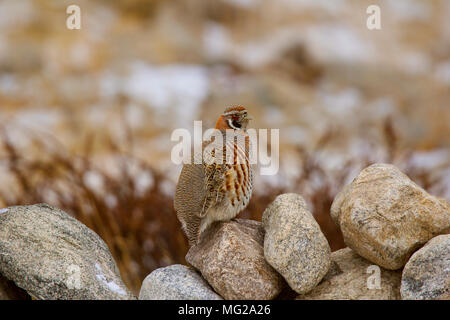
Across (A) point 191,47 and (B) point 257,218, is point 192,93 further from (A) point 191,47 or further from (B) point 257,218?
(B) point 257,218

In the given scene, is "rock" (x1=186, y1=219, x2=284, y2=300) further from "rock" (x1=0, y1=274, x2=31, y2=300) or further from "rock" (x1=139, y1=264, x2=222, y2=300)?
"rock" (x1=0, y1=274, x2=31, y2=300)

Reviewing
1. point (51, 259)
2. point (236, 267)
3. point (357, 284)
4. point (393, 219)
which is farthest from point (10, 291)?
point (393, 219)

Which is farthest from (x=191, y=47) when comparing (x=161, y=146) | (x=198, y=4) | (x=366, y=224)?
(x=366, y=224)

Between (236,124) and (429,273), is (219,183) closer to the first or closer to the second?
(236,124)

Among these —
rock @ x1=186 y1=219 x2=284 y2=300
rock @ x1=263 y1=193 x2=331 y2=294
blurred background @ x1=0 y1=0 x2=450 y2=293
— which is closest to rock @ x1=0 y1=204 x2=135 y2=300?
rock @ x1=186 y1=219 x2=284 y2=300

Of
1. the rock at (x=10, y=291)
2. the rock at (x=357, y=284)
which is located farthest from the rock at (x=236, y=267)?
the rock at (x=10, y=291)
